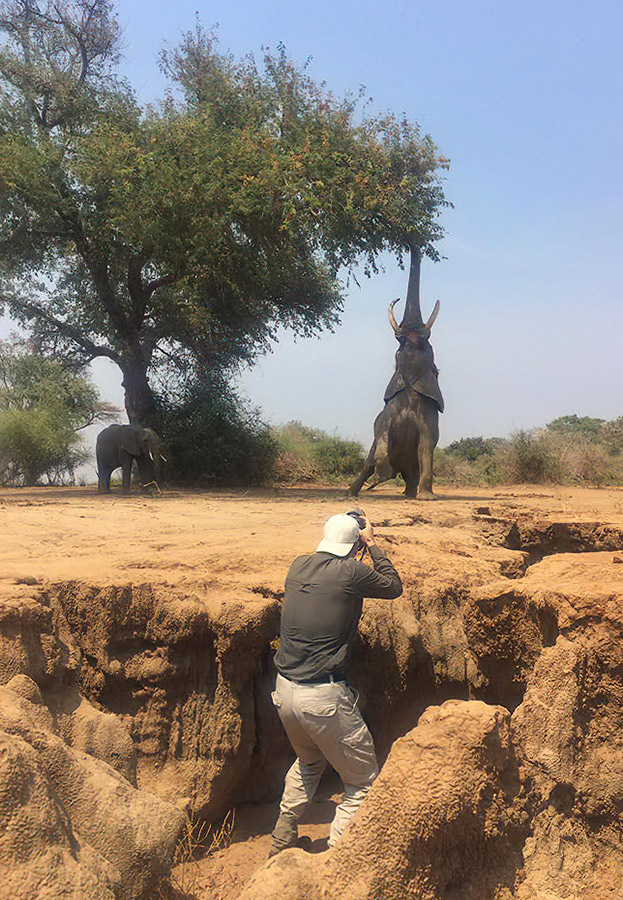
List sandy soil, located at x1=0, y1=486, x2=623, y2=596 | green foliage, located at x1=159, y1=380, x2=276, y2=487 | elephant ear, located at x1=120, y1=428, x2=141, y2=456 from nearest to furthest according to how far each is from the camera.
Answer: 1. sandy soil, located at x1=0, y1=486, x2=623, y2=596
2. elephant ear, located at x1=120, y1=428, x2=141, y2=456
3. green foliage, located at x1=159, y1=380, x2=276, y2=487

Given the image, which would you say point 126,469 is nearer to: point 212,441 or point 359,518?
point 212,441

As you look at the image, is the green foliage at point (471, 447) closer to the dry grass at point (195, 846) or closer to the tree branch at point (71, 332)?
the tree branch at point (71, 332)

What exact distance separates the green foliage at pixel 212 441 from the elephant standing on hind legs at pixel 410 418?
480 cm

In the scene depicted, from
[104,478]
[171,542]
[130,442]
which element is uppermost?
[130,442]

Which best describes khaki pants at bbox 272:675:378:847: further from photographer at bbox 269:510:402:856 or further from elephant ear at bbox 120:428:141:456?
elephant ear at bbox 120:428:141:456

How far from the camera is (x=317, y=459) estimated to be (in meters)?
17.3

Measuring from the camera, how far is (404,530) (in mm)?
5621

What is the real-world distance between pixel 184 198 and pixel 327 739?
8.62m

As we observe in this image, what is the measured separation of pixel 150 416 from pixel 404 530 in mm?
9479

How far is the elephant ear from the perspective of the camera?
38.5 feet

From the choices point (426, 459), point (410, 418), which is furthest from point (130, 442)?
point (426, 459)

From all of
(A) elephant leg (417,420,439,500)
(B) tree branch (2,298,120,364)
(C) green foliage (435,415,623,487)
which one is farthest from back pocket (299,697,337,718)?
(C) green foliage (435,415,623,487)

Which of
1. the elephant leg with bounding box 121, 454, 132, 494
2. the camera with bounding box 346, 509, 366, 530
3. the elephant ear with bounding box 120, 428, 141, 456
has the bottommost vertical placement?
the camera with bounding box 346, 509, 366, 530

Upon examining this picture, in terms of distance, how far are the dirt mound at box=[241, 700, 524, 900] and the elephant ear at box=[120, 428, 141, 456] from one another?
9.67 meters
